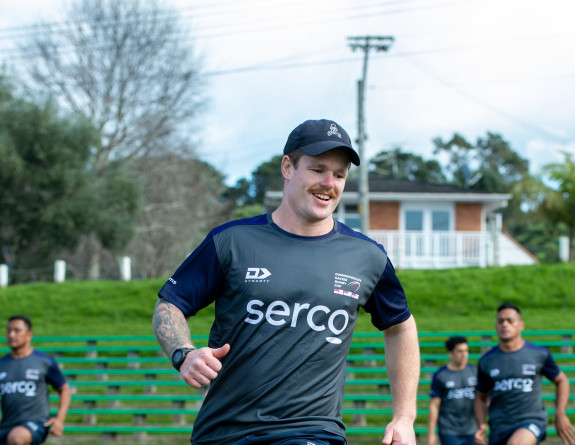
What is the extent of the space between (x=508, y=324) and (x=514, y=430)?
3.51 feet

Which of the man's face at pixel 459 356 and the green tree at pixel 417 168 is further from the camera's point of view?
the green tree at pixel 417 168

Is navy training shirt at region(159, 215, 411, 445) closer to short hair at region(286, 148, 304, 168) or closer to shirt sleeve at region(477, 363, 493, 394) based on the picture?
short hair at region(286, 148, 304, 168)

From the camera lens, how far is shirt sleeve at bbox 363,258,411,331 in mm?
3348

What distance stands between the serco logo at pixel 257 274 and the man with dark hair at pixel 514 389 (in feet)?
17.2

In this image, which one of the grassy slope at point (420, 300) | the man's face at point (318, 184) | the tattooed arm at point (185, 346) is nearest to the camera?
the tattooed arm at point (185, 346)

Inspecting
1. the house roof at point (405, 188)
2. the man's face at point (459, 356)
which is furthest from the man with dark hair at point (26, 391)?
the house roof at point (405, 188)

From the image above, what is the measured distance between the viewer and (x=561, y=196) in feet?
85.4

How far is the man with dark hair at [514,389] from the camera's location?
25.0ft

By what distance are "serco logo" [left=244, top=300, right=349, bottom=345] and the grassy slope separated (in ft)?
43.7

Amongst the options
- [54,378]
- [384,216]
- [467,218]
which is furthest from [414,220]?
[54,378]

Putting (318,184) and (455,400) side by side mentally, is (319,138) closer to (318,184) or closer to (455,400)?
(318,184)

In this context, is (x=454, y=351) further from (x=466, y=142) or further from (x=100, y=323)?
(x=466, y=142)

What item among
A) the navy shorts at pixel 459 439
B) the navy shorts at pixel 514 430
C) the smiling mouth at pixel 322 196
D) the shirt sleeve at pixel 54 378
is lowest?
the navy shorts at pixel 459 439

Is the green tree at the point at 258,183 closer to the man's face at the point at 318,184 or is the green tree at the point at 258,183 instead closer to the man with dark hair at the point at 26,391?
the man with dark hair at the point at 26,391
